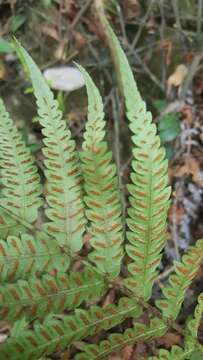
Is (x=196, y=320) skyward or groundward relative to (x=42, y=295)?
groundward

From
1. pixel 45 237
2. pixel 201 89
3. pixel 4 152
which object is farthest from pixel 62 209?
pixel 201 89

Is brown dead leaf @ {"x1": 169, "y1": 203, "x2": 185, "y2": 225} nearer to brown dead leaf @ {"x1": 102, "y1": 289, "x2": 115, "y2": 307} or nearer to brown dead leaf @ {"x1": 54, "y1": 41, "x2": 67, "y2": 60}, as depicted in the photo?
brown dead leaf @ {"x1": 102, "y1": 289, "x2": 115, "y2": 307}

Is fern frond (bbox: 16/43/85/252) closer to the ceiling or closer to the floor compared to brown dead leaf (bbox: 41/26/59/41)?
closer to the floor

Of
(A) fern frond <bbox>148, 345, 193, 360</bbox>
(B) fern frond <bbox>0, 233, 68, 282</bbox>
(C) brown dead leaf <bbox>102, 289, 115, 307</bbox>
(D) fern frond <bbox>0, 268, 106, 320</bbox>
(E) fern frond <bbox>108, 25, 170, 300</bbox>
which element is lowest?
(C) brown dead leaf <bbox>102, 289, 115, 307</bbox>

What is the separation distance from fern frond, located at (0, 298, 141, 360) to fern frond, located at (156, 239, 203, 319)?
0.52ft

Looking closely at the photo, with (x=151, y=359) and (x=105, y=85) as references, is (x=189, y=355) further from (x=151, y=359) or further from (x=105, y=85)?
(x=105, y=85)

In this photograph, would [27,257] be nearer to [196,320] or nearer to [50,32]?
[196,320]

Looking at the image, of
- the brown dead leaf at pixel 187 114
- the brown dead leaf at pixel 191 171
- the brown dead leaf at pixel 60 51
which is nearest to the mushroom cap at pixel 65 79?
the brown dead leaf at pixel 60 51

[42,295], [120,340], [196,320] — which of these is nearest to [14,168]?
[42,295]

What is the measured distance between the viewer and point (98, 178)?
1248 millimetres

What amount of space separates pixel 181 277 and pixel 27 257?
0.42 m

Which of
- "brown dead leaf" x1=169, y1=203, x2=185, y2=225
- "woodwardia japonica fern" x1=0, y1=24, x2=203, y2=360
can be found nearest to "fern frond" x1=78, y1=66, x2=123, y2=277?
"woodwardia japonica fern" x1=0, y1=24, x2=203, y2=360

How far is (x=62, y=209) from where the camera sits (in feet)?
4.24

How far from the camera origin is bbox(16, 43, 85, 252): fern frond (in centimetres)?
126
